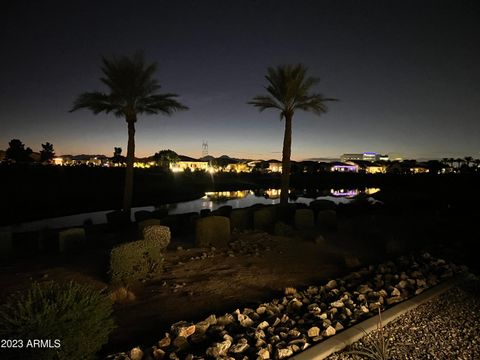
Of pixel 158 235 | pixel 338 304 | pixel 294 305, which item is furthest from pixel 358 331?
pixel 158 235

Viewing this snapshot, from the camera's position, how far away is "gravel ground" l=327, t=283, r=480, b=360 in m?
3.24

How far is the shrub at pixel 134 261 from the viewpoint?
5680 mm

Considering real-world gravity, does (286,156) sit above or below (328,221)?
above

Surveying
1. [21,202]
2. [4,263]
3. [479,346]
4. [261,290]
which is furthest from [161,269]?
[21,202]

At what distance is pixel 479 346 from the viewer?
3396 millimetres

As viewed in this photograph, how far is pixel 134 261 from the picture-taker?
19.2 ft

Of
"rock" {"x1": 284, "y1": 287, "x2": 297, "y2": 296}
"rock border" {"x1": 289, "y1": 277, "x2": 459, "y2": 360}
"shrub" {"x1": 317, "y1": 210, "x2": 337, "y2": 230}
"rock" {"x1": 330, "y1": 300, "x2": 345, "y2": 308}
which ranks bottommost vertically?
"rock" {"x1": 284, "y1": 287, "x2": 297, "y2": 296}

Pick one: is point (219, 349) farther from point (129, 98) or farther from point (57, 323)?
point (129, 98)

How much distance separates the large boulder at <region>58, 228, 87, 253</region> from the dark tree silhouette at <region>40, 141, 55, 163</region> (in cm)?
9068

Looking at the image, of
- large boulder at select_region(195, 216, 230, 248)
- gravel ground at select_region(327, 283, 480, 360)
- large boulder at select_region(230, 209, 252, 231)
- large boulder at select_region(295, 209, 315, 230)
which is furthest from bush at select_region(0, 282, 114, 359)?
large boulder at select_region(295, 209, 315, 230)

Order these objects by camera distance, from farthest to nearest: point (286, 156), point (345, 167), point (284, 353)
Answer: point (345, 167)
point (286, 156)
point (284, 353)

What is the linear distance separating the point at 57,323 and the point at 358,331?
314 centimetres

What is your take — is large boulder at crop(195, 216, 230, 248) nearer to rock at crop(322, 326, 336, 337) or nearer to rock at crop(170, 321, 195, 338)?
rock at crop(170, 321, 195, 338)

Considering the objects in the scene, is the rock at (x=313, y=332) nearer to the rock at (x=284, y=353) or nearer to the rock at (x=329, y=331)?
the rock at (x=329, y=331)
